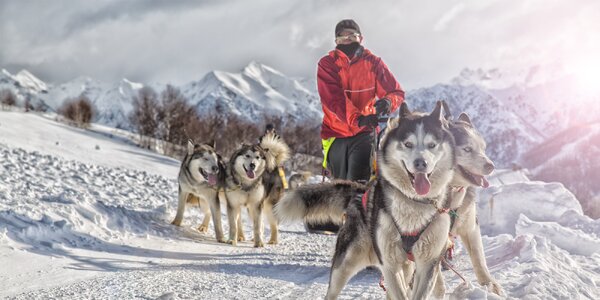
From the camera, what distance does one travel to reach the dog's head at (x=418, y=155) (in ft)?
8.99

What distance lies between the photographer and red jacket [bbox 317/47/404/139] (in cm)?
464

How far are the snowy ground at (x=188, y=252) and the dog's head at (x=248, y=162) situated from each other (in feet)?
3.62

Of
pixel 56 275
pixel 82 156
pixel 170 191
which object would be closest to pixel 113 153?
pixel 82 156

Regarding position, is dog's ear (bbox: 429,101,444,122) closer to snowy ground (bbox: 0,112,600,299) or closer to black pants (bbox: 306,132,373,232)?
snowy ground (bbox: 0,112,600,299)

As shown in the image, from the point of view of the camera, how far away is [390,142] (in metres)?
2.94

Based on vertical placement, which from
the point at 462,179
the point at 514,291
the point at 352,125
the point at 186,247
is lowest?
the point at 186,247

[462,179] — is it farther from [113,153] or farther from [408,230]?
[113,153]

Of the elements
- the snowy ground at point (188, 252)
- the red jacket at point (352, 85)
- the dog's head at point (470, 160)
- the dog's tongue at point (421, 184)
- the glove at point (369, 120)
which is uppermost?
the red jacket at point (352, 85)

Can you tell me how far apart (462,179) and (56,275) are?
12.1 feet

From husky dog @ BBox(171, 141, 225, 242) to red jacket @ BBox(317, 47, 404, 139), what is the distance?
3012 millimetres

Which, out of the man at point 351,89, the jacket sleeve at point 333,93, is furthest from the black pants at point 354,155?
the jacket sleeve at point 333,93

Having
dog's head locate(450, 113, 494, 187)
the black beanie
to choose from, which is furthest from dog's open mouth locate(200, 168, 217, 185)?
dog's head locate(450, 113, 494, 187)

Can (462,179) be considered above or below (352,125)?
below

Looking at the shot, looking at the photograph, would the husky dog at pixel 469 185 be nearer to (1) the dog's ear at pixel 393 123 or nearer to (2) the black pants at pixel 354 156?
(1) the dog's ear at pixel 393 123
